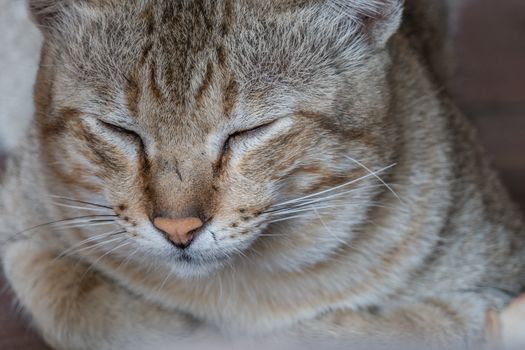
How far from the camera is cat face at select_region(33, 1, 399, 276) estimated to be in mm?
1699

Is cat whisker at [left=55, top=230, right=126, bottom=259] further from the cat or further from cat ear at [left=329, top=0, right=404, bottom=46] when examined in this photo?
cat ear at [left=329, top=0, right=404, bottom=46]

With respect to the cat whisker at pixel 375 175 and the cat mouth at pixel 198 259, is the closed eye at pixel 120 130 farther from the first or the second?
the cat whisker at pixel 375 175

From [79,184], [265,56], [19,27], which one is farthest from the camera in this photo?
[19,27]

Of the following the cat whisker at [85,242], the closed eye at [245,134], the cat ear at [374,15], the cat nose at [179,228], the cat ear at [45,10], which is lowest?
the cat whisker at [85,242]

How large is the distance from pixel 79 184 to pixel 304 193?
444 millimetres

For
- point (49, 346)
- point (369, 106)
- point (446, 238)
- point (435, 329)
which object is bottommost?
point (49, 346)

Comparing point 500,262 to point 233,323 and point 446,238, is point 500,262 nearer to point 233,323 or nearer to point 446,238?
point 446,238

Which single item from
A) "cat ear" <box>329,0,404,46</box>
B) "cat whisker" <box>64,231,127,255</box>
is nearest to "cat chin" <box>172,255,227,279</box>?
"cat whisker" <box>64,231,127,255</box>

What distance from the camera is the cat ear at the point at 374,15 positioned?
5.91 ft

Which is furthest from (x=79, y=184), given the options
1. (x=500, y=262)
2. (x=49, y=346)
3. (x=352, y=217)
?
(x=500, y=262)

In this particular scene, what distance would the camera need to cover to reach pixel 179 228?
1.66 metres

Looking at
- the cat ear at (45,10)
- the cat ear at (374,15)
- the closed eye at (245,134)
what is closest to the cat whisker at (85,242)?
the closed eye at (245,134)

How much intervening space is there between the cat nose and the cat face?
12 mm

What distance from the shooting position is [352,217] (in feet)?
6.31
